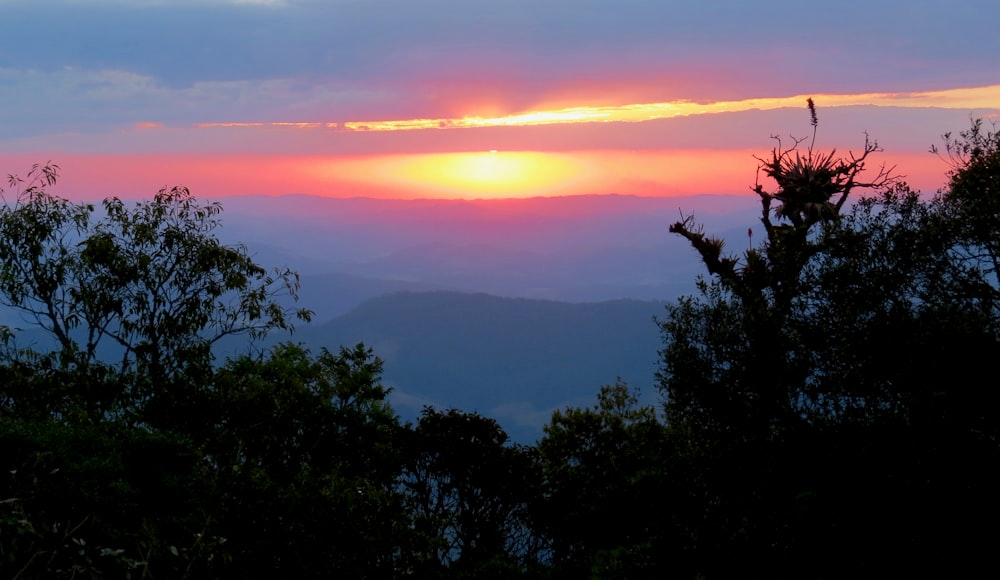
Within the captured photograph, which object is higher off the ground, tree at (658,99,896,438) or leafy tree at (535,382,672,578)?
tree at (658,99,896,438)

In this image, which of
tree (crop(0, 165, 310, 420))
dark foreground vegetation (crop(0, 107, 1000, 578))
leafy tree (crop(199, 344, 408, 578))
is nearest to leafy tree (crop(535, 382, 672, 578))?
dark foreground vegetation (crop(0, 107, 1000, 578))

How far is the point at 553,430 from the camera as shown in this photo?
24.3 meters

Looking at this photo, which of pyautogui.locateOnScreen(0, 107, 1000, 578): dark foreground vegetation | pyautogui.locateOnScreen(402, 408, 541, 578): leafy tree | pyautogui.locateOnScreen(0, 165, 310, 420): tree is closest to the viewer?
pyautogui.locateOnScreen(0, 107, 1000, 578): dark foreground vegetation

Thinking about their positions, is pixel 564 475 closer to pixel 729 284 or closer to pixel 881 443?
pixel 729 284

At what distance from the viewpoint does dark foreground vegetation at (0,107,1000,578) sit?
35.9 feet

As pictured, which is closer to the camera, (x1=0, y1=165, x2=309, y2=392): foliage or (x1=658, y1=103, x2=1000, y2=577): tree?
(x1=658, y1=103, x2=1000, y2=577): tree

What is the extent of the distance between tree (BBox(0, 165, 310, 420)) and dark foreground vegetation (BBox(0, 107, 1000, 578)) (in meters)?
0.06

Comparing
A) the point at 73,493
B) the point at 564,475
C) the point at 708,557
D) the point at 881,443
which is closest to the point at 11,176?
the point at 73,493

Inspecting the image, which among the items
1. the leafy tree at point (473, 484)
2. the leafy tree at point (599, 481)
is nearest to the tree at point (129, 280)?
the leafy tree at point (473, 484)

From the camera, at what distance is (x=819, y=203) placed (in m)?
20.0

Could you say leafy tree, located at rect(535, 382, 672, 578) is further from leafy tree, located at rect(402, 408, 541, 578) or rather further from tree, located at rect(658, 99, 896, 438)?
tree, located at rect(658, 99, 896, 438)

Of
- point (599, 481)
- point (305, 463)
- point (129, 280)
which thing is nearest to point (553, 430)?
point (599, 481)

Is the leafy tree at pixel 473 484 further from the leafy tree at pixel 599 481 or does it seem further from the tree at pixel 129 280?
the tree at pixel 129 280

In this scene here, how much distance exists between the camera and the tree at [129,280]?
758 inches
